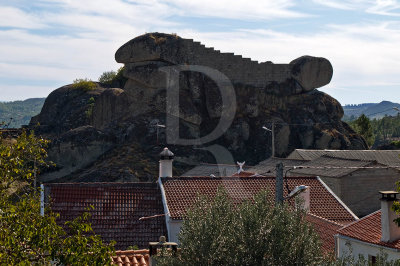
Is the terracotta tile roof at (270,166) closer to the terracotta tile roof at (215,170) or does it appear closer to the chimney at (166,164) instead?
the terracotta tile roof at (215,170)

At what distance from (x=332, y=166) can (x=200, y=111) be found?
21392 mm

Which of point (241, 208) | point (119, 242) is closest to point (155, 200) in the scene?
point (119, 242)

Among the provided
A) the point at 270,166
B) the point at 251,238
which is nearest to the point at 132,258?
the point at 251,238

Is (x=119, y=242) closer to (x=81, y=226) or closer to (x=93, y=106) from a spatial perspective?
(x=81, y=226)

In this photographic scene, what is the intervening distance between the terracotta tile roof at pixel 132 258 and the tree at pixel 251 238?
134 inches

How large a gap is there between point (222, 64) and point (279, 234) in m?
42.6

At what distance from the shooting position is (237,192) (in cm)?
2175

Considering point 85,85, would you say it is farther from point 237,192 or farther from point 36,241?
point 36,241

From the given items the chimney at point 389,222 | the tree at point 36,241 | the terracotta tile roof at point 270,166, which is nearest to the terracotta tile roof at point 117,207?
the chimney at point 389,222

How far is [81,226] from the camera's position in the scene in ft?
27.7

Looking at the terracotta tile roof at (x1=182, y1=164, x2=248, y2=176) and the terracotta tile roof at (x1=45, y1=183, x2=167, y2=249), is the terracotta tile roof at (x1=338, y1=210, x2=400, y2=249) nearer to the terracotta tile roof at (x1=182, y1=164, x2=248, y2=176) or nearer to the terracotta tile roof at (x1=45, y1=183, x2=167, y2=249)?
the terracotta tile roof at (x1=45, y1=183, x2=167, y2=249)

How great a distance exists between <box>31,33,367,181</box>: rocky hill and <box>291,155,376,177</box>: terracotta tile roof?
13937 mm

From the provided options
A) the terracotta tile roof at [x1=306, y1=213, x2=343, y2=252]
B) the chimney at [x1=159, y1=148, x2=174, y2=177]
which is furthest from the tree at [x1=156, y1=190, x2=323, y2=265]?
the chimney at [x1=159, y1=148, x2=174, y2=177]

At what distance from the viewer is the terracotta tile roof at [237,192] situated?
21062mm
